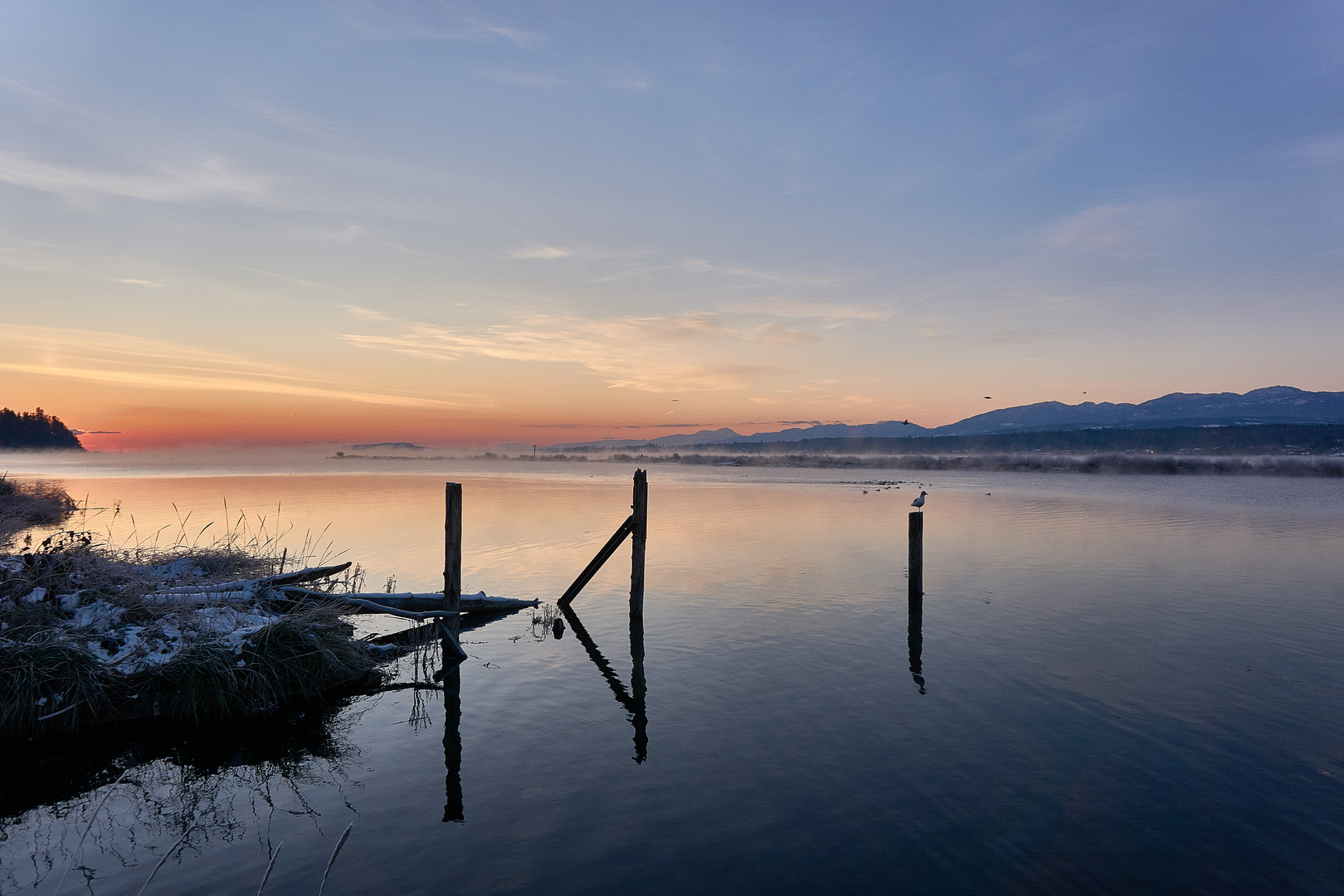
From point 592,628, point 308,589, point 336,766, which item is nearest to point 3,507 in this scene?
point 308,589

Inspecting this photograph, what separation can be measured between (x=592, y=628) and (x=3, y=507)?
121 feet

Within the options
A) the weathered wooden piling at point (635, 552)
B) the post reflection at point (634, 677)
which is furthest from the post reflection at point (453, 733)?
the weathered wooden piling at point (635, 552)

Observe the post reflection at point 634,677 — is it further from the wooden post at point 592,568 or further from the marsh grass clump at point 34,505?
the marsh grass clump at point 34,505

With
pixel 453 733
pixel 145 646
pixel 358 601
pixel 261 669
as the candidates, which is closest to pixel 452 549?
pixel 358 601

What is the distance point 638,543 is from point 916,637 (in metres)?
7.97

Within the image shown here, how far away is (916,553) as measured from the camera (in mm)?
20766

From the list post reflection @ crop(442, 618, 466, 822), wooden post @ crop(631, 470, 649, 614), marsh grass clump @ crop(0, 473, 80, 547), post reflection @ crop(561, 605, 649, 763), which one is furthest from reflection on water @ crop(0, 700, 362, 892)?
marsh grass clump @ crop(0, 473, 80, 547)

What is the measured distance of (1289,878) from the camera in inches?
309

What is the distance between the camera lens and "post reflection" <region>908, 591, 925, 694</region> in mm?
14906

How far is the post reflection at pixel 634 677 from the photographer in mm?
12094

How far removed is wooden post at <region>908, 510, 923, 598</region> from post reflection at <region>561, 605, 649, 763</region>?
7929 millimetres

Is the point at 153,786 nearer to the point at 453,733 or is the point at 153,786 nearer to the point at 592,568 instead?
the point at 453,733

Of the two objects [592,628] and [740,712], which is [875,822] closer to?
[740,712]

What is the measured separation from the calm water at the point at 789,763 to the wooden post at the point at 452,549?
1461mm
